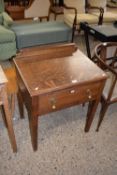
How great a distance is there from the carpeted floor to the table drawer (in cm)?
48

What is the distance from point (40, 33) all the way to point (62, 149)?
6.38 ft

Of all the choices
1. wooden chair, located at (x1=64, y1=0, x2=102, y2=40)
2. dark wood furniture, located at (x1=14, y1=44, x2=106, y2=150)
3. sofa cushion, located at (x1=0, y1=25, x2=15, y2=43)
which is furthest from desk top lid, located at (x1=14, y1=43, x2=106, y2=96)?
wooden chair, located at (x1=64, y1=0, x2=102, y2=40)

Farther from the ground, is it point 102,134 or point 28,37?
point 28,37

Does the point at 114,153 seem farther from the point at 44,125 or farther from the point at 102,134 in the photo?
the point at 44,125

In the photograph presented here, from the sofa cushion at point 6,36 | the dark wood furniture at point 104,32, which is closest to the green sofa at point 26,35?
the sofa cushion at point 6,36

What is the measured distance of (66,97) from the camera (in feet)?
4.25

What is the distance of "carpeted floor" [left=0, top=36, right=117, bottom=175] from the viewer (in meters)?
1.46

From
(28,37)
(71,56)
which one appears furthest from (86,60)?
(28,37)

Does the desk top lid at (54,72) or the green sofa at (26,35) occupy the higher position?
the desk top lid at (54,72)

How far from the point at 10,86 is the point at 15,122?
38cm

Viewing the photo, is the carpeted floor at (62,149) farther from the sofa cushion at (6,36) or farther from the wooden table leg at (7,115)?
the sofa cushion at (6,36)

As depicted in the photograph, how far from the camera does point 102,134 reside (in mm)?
1765

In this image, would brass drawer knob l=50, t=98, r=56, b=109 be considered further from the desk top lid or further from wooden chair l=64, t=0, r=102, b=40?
wooden chair l=64, t=0, r=102, b=40

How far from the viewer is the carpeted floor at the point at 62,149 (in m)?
1.46
